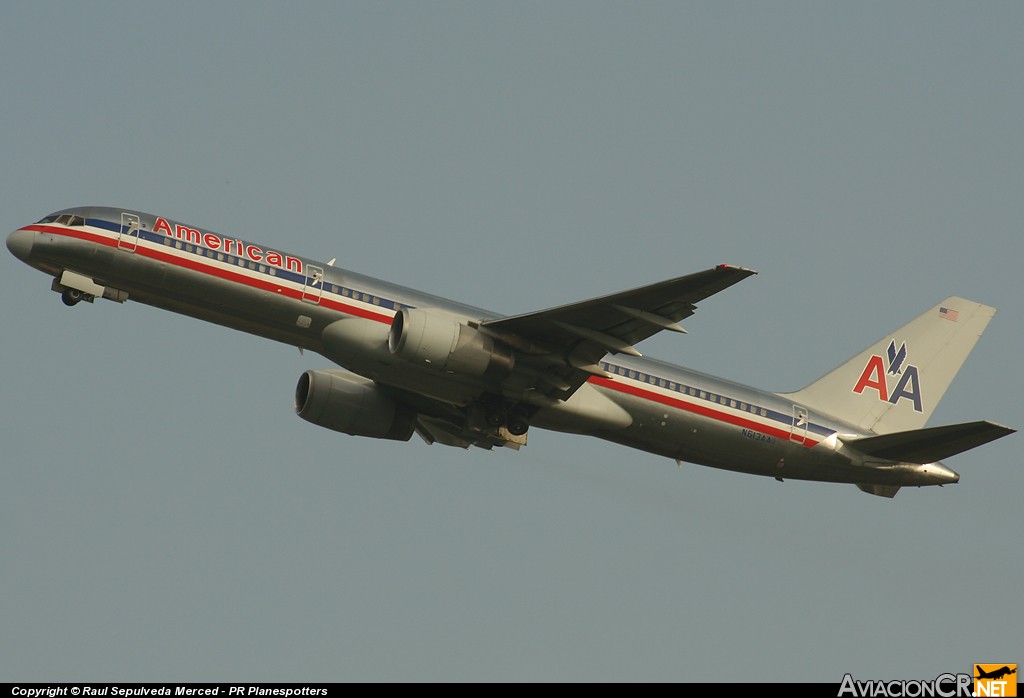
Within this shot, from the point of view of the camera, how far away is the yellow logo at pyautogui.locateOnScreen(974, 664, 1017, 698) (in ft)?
116

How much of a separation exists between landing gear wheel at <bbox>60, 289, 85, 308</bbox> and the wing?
12049 millimetres

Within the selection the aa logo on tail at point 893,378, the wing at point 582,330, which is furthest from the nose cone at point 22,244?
the aa logo on tail at point 893,378

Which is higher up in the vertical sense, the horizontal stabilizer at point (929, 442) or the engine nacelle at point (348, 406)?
the engine nacelle at point (348, 406)

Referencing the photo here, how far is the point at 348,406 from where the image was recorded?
46.8m

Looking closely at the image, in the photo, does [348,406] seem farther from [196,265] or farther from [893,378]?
[893,378]

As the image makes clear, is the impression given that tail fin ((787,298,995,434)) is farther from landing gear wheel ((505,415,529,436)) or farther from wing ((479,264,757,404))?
landing gear wheel ((505,415,529,436))

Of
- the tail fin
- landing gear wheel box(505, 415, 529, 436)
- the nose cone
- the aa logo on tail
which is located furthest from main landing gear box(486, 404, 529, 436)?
the nose cone

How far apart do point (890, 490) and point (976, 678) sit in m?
12.0

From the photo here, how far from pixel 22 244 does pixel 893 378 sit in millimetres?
30116

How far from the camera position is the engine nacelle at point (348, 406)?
46.6 m

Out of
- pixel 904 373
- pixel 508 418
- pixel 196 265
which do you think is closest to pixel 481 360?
pixel 508 418

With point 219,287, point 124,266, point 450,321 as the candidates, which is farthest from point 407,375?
point 124,266

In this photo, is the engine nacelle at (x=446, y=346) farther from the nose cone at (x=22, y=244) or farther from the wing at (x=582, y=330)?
the nose cone at (x=22, y=244)

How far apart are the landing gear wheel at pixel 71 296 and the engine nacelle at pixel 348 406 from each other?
867 cm
